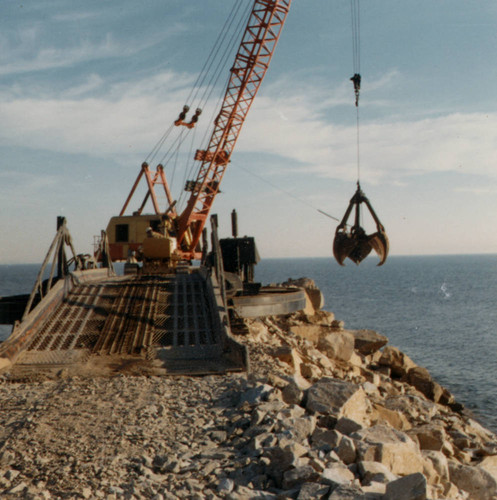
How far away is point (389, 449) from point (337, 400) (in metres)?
1.59

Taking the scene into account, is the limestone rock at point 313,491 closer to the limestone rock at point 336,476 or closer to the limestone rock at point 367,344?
the limestone rock at point 336,476

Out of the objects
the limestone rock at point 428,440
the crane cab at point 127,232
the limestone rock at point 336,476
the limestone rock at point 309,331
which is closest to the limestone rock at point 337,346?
the limestone rock at point 309,331

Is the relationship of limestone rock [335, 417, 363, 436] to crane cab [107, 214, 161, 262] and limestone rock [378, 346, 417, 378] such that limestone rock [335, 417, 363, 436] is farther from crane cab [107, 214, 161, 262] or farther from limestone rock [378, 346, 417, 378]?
crane cab [107, 214, 161, 262]

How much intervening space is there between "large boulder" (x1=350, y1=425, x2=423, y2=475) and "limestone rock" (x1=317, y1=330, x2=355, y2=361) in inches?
430

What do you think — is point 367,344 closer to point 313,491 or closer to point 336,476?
point 336,476

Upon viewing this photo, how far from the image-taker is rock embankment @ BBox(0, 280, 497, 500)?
5227 millimetres

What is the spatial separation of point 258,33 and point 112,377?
28588 mm

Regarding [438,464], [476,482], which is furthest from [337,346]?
[438,464]

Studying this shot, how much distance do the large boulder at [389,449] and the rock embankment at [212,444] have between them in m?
0.01

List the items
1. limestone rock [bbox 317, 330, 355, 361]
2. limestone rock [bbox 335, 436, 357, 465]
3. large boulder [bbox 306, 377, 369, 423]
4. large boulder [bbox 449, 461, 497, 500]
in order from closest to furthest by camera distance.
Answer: limestone rock [bbox 335, 436, 357, 465], large boulder [bbox 306, 377, 369, 423], large boulder [bbox 449, 461, 497, 500], limestone rock [bbox 317, 330, 355, 361]

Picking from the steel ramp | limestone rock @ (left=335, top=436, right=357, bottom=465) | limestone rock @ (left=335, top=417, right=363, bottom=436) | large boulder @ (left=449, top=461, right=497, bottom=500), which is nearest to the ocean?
the steel ramp

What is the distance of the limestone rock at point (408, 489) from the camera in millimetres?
4609

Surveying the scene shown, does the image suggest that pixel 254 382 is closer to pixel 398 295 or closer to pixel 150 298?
pixel 150 298

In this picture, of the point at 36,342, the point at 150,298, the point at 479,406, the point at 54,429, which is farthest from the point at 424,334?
the point at 54,429
